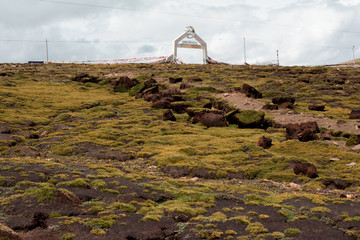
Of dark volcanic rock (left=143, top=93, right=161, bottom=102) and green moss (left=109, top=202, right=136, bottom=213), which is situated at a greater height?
dark volcanic rock (left=143, top=93, right=161, bottom=102)

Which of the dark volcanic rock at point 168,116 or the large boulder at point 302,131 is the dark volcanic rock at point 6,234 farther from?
the dark volcanic rock at point 168,116

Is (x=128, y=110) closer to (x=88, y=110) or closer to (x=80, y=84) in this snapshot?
(x=88, y=110)

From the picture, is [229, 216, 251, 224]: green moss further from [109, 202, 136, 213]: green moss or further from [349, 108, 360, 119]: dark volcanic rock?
[349, 108, 360, 119]: dark volcanic rock

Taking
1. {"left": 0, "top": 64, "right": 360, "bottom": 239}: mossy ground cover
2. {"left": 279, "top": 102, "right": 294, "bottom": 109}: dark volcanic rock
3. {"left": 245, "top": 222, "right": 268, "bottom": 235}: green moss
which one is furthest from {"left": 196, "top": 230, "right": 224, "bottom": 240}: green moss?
{"left": 279, "top": 102, "right": 294, "bottom": 109}: dark volcanic rock

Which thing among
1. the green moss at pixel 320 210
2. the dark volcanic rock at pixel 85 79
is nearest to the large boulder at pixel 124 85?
the dark volcanic rock at pixel 85 79

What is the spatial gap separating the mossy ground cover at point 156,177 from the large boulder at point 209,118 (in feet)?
3.93

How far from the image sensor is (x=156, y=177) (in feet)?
92.9

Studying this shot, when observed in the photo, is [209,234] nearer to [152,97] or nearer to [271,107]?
[271,107]

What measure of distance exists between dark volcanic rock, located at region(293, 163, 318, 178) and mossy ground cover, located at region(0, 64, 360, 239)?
639mm

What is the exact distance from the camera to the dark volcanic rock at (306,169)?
28.3 m

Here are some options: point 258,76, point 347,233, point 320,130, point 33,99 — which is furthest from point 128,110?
point 258,76

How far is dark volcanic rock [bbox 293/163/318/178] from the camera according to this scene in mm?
28312

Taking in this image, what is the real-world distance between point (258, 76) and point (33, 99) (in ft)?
203

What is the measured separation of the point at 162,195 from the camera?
23.4 m
